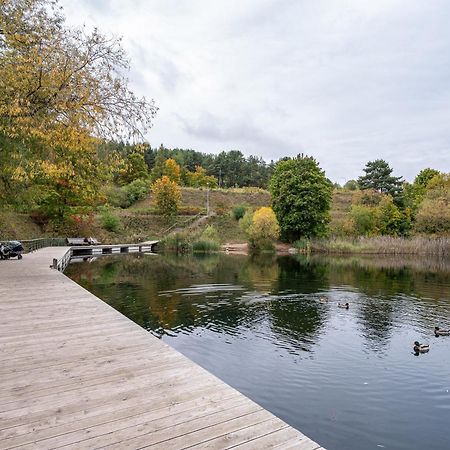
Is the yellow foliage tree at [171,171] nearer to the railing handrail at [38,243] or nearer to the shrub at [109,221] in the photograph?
the shrub at [109,221]

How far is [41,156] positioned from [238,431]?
38.1 feet

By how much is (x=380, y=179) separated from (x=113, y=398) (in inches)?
2478

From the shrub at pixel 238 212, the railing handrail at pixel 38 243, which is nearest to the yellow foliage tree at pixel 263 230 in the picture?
the shrub at pixel 238 212

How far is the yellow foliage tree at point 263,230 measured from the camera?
137ft

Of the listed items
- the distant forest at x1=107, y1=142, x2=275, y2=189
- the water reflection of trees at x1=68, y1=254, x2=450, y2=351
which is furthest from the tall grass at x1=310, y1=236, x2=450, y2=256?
the distant forest at x1=107, y1=142, x2=275, y2=189

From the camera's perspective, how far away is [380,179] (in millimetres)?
61375

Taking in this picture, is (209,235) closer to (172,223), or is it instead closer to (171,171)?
(172,223)

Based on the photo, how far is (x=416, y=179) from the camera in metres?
73.6

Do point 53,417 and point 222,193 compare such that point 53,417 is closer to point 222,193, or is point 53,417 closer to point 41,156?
point 41,156

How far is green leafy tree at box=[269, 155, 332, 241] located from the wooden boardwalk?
38245mm

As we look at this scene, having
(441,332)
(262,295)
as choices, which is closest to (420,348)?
(441,332)

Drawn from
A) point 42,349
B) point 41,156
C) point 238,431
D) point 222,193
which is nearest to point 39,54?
point 41,156

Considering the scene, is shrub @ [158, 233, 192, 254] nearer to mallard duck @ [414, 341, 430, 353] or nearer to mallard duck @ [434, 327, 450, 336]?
mallard duck @ [434, 327, 450, 336]

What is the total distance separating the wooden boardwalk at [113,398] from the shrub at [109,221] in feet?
128
